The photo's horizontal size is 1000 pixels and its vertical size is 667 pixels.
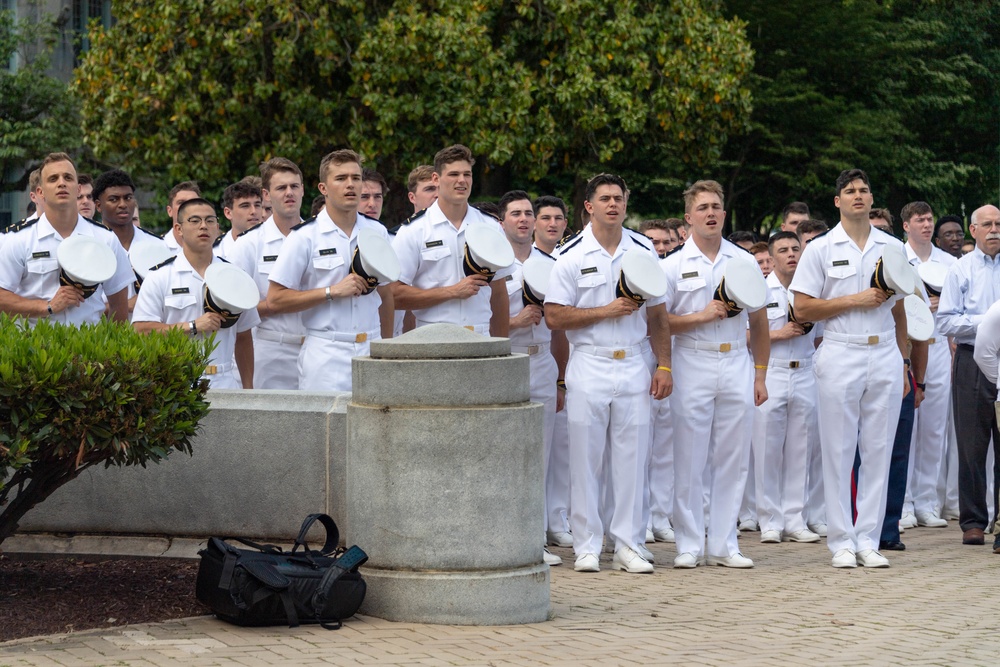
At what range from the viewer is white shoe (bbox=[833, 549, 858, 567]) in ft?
34.3

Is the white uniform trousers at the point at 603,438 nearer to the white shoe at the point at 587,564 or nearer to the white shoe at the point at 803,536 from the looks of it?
the white shoe at the point at 587,564

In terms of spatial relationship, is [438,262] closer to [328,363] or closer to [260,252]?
[328,363]

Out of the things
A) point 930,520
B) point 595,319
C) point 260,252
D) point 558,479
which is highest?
point 260,252

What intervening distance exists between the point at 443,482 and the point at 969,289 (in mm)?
6745

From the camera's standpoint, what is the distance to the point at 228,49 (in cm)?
2452

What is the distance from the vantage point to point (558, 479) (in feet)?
38.9

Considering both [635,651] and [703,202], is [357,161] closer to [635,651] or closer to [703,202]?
[703,202]

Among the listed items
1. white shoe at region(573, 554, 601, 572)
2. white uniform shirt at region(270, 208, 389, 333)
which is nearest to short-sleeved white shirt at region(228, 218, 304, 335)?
white uniform shirt at region(270, 208, 389, 333)

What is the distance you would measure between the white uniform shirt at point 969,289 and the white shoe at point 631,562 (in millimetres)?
4141

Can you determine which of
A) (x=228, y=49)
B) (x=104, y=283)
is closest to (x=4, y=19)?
(x=228, y=49)

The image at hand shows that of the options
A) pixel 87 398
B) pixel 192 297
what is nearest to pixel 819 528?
pixel 192 297

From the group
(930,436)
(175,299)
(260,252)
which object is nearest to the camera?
(175,299)

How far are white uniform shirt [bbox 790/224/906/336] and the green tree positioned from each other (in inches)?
770

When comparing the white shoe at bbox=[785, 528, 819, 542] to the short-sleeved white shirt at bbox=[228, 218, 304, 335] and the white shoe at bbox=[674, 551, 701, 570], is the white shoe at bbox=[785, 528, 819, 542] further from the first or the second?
the short-sleeved white shirt at bbox=[228, 218, 304, 335]
